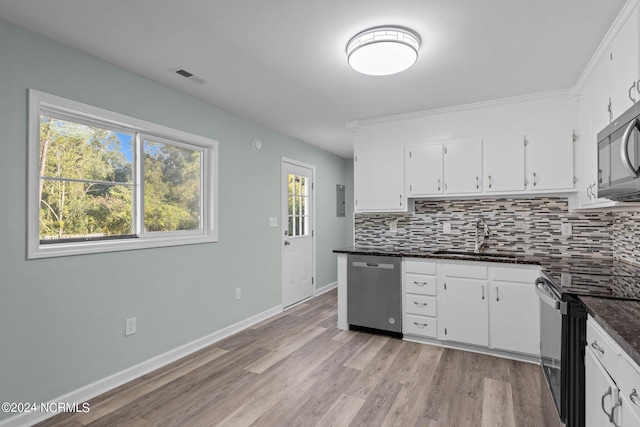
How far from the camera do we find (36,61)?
2020 mm

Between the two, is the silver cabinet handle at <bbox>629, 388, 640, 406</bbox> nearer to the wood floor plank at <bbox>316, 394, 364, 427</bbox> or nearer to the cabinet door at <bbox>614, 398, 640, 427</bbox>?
the cabinet door at <bbox>614, 398, 640, 427</bbox>

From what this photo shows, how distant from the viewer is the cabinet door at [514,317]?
9.04ft

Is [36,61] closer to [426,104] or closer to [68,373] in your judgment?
[68,373]

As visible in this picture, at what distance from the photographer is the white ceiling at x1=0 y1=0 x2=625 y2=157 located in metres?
1.78

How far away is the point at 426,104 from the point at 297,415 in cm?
288

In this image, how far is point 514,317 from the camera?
2.82 meters

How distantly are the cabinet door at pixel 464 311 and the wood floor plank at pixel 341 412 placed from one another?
1286 millimetres

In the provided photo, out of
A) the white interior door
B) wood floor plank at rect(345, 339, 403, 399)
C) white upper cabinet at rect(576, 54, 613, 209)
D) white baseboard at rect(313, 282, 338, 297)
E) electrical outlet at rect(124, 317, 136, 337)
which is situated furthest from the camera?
white baseboard at rect(313, 282, 338, 297)

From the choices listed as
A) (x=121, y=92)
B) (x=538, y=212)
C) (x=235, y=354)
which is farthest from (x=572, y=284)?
(x=121, y=92)

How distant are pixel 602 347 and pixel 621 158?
77cm

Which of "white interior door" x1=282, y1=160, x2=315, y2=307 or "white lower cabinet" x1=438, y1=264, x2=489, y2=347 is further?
"white interior door" x1=282, y1=160, x2=315, y2=307

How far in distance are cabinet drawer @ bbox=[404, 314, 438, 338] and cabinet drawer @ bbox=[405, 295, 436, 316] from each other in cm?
5

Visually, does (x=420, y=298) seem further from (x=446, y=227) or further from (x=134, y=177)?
(x=134, y=177)

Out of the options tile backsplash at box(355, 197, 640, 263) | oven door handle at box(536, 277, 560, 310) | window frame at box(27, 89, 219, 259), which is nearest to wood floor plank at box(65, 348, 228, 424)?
window frame at box(27, 89, 219, 259)
